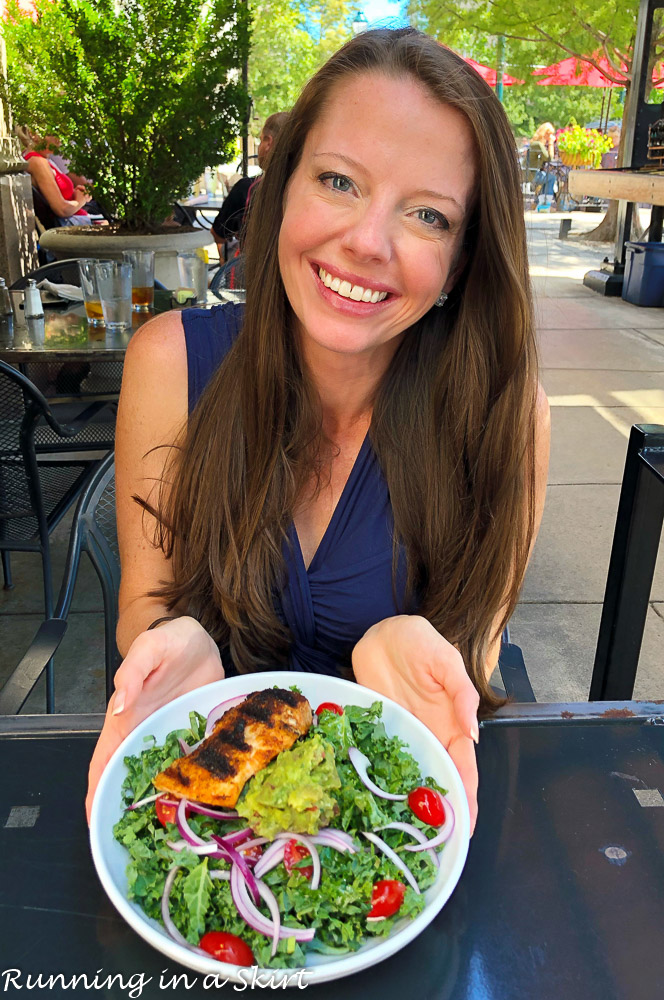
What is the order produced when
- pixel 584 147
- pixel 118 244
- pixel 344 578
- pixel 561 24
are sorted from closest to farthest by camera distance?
pixel 344 578, pixel 118 244, pixel 561 24, pixel 584 147

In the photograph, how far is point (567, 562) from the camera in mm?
4195

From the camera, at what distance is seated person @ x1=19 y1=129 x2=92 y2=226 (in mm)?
7383

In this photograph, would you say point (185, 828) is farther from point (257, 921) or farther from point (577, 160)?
point (577, 160)

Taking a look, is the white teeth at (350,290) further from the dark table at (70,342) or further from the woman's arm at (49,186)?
the woman's arm at (49,186)

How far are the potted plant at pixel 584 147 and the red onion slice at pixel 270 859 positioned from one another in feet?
79.9

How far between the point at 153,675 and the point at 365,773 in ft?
1.10

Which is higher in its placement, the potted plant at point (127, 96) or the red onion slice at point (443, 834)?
the potted plant at point (127, 96)

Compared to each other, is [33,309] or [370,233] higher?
[370,233]

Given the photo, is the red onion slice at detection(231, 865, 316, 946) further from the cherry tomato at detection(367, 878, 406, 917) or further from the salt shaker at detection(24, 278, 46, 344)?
the salt shaker at detection(24, 278, 46, 344)

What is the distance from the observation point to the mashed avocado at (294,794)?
3.01ft

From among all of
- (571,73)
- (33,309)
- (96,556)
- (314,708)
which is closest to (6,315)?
(33,309)

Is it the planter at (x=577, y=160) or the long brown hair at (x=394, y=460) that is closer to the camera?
the long brown hair at (x=394, y=460)

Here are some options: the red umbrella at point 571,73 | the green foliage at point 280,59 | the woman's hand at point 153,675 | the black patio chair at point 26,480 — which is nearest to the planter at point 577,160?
the red umbrella at point 571,73

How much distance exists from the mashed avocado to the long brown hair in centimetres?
71
